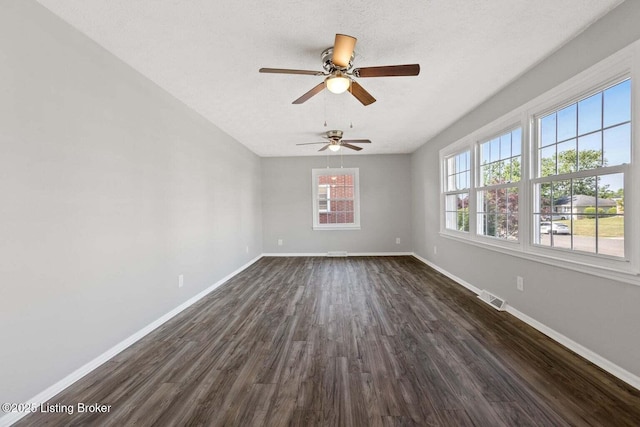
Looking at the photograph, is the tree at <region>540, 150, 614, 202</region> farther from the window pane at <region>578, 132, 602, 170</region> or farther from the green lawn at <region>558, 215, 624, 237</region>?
the green lawn at <region>558, 215, 624, 237</region>

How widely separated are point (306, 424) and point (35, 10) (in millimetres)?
3012

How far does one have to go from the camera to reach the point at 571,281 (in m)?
2.14

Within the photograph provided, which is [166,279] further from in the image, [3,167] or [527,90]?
[527,90]

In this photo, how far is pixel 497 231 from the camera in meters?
3.19

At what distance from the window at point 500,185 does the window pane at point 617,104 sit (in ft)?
2.71

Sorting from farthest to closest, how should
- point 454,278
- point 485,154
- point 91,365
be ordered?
point 454,278 → point 485,154 → point 91,365

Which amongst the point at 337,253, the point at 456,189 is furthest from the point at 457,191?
the point at 337,253

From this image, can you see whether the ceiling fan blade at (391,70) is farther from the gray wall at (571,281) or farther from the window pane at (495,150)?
the window pane at (495,150)

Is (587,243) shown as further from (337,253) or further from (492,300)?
(337,253)

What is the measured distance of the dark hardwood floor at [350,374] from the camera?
149 centimetres

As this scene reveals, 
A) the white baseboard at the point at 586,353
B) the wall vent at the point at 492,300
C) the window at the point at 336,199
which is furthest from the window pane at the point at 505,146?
the window at the point at 336,199

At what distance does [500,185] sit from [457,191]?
106 cm

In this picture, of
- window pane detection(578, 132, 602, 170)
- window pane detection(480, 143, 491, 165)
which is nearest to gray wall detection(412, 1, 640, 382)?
window pane detection(480, 143, 491, 165)

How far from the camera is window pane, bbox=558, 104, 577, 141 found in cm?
220
